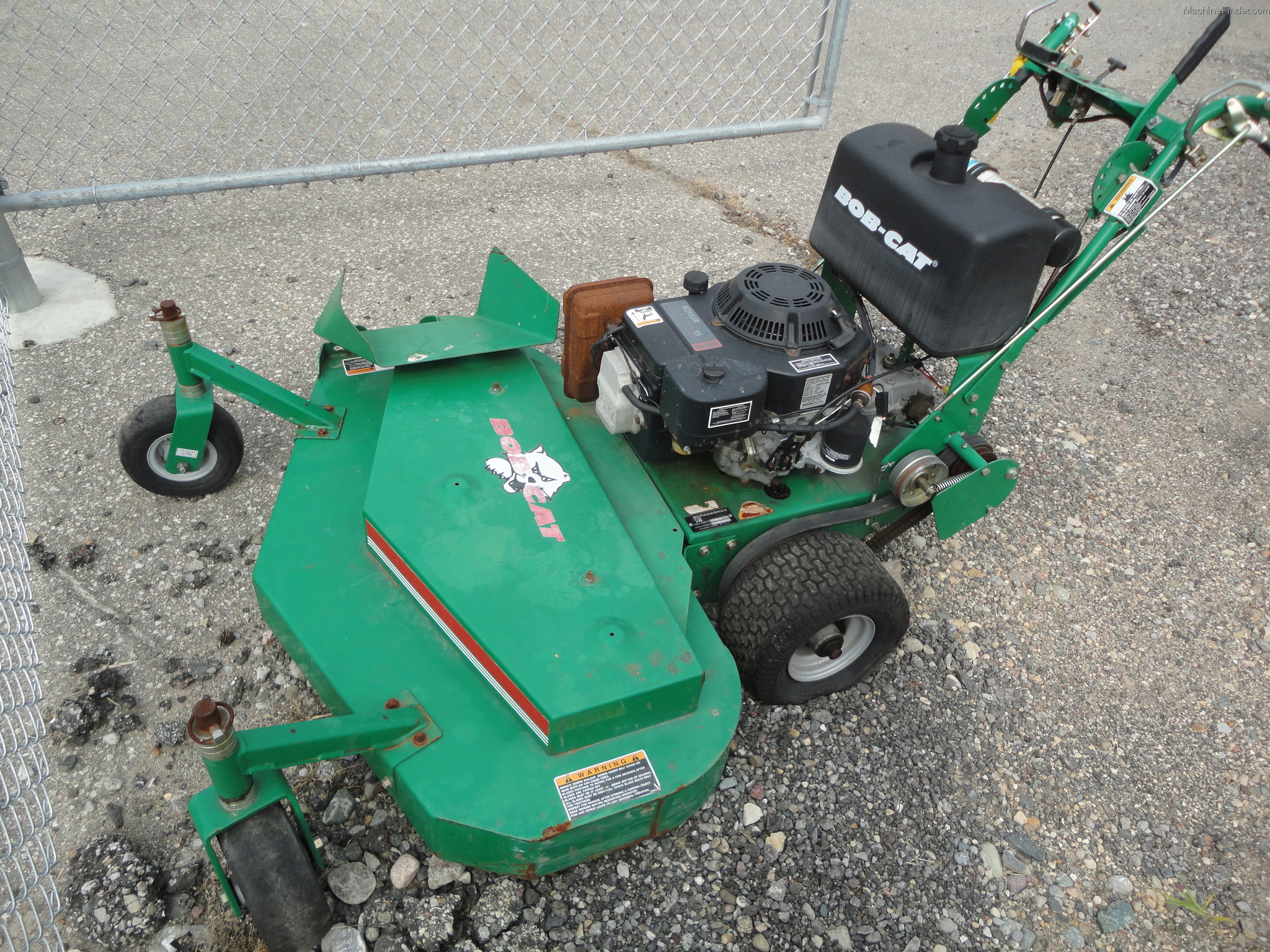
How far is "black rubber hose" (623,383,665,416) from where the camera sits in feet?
7.41

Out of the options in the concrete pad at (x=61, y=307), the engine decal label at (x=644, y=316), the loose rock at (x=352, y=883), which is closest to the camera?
the loose rock at (x=352, y=883)

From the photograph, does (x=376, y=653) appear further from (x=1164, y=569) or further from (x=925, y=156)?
(x=1164, y=569)

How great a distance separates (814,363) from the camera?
223 cm

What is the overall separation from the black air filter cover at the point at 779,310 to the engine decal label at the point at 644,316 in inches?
6.3

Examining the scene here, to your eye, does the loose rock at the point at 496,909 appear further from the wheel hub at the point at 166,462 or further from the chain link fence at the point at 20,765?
the wheel hub at the point at 166,462

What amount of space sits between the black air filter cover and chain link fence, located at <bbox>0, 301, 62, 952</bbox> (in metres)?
1.95

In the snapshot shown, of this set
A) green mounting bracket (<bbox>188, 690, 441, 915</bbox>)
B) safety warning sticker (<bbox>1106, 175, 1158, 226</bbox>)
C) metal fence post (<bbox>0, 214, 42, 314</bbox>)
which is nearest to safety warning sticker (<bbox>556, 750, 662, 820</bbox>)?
green mounting bracket (<bbox>188, 690, 441, 915</bbox>)

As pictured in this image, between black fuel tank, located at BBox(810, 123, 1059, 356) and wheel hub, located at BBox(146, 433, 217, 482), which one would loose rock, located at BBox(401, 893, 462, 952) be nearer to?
wheel hub, located at BBox(146, 433, 217, 482)

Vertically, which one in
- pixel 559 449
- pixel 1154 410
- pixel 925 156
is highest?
pixel 925 156

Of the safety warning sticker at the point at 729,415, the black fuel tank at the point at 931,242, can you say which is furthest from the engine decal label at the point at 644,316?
the black fuel tank at the point at 931,242

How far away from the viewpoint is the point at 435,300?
4.00 metres

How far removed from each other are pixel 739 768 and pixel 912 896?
1.70 feet

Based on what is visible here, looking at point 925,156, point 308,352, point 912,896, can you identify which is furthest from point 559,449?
point 308,352

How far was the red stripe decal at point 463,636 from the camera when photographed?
6.36 feet
